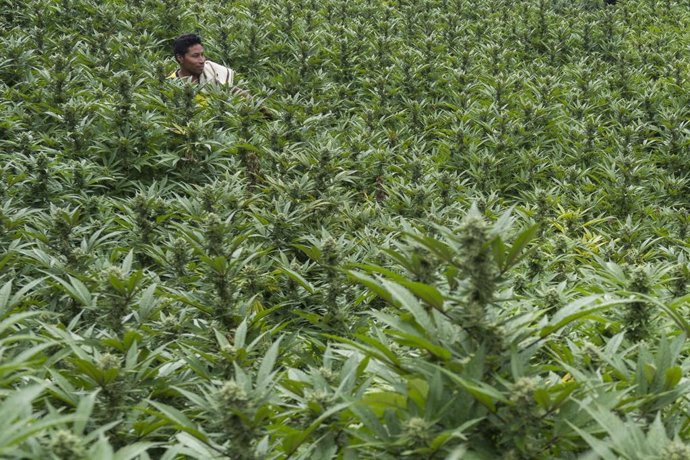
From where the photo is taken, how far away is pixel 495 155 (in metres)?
6.18

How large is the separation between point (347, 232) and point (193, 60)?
9.72 ft

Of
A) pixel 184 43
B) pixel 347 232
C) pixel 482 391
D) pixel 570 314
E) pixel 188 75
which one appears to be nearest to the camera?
pixel 482 391

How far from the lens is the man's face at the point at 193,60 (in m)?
6.45

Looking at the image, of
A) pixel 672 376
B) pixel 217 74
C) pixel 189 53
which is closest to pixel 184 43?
pixel 189 53

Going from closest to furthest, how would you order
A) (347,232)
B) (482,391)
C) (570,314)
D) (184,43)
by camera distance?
1. (482,391)
2. (570,314)
3. (347,232)
4. (184,43)

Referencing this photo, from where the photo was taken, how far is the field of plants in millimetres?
1635

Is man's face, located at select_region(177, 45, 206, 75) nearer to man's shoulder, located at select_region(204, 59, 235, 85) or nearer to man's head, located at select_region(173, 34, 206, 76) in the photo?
man's head, located at select_region(173, 34, 206, 76)

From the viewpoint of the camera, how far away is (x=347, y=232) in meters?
4.34

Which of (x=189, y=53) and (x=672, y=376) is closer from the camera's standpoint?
(x=672, y=376)

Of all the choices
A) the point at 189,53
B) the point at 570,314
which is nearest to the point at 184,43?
the point at 189,53

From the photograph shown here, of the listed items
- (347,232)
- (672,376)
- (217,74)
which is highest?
(672,376)

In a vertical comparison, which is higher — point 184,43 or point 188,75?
point 184,43

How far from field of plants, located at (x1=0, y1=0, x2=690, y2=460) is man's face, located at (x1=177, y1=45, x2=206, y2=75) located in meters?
0.32

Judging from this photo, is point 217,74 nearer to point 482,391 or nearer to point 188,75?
point 188,75
